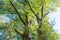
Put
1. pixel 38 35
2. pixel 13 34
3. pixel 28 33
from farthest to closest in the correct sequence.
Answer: pixel 13 34 < pixel 28 33 < pixel 38 35

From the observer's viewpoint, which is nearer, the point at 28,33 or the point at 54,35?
the point at 54,35

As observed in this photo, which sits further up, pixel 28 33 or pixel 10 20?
pixel 10 20

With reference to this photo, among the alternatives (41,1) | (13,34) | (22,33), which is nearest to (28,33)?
(22,33)

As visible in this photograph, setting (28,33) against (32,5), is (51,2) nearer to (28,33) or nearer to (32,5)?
(32,5)

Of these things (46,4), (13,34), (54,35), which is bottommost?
(54,35)

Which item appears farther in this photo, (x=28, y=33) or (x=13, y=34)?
(x=13, y=34)

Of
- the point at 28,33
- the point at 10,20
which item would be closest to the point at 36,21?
the point at 28,33

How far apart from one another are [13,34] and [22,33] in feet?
1.14

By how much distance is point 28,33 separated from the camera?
5008 millimetres

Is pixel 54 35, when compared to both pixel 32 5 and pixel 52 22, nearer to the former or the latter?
pixel 52 22

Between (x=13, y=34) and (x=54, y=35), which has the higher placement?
(x=13, y=34)

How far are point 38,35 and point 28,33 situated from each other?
38 cm

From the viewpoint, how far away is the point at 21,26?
5.22 m

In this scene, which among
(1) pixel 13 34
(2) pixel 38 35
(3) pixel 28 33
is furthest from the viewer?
(1) pixel 13 34
